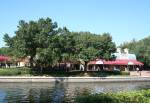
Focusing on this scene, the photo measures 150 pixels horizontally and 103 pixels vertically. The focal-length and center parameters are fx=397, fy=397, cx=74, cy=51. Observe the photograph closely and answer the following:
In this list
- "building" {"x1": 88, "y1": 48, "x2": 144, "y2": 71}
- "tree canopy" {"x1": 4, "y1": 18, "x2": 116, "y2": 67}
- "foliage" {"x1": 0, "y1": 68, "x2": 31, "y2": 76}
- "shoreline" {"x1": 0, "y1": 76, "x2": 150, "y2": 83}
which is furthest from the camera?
"building" {"x1": 88, "y1": 48, "x2": 144, "y2": 71}

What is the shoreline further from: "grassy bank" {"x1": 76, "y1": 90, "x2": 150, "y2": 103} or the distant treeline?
"grassy bank" {"x1": 76, "y1": 90, "x2": 150, "y2": 103}

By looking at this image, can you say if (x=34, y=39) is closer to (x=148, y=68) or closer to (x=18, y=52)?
(x=18, y=52)

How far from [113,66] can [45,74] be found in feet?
125

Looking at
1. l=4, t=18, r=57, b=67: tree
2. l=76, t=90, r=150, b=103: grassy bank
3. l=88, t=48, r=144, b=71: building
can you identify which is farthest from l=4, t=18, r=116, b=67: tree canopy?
l=76, t=90, r=150, b=103: grassy bank

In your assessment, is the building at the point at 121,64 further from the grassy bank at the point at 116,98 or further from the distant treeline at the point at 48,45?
the grassy bank at the point at 116,98

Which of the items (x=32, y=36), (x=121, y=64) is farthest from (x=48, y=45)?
(x=121, y=64)

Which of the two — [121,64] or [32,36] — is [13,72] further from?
[121,64]

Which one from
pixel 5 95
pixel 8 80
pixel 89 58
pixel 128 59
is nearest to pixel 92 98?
pixel 5 95

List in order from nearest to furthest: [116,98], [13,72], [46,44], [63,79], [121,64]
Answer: [116,98], [63,79], [13,72], [46,44], [121,64]

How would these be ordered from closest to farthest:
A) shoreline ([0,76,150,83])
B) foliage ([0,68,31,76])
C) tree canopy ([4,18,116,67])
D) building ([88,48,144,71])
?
shoreline ([0,76,150,83])
foliage ([0,68,31,76])
tree canopy ([4,18,116,67])
building ([88,48,144,71])

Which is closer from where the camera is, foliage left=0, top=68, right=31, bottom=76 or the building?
foliage left=0, top=68, right=31, bottom=76

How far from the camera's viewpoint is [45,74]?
73.7 metres

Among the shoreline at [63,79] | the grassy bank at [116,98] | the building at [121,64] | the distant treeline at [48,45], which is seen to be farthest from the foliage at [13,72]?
the grassy bank at [116,98]

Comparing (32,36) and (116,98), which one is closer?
(116,98)
